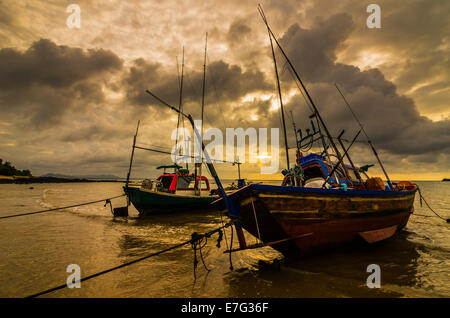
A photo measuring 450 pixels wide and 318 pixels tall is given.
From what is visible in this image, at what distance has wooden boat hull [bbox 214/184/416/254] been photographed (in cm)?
484

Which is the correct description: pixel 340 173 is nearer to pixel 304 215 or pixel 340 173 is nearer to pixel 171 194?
pixel 304 215

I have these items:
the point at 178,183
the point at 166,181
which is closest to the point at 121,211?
the point at 166,181

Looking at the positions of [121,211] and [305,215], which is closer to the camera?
[305,215]

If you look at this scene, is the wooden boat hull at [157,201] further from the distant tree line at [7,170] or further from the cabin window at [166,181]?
the distant tree line at [7,170]

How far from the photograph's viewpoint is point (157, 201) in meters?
13.6

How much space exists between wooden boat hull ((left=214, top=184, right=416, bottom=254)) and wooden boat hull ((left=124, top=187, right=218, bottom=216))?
880 centimetres

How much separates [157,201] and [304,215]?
36.1 feet

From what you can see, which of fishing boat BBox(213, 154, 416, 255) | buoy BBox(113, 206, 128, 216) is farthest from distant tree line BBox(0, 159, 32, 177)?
fishing boat BBox(213, 154, 416, 255)

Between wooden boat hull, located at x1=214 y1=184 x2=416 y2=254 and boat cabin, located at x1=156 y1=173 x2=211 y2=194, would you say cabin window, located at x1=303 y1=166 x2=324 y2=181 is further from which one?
boat cabin, located at x1=156 y1=173 x2=211 y2=194

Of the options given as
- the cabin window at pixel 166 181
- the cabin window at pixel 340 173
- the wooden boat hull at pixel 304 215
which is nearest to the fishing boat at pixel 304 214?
the wooden boat hull at pixel 304 215

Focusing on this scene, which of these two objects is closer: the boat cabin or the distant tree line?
the boat cabin

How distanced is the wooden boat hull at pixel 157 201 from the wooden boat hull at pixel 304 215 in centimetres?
880
